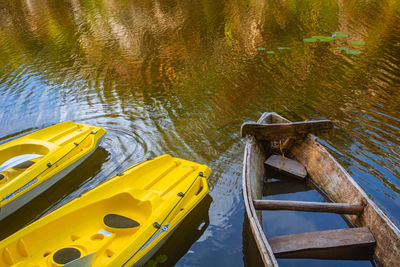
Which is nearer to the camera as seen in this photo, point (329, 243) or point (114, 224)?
point (329, 243)

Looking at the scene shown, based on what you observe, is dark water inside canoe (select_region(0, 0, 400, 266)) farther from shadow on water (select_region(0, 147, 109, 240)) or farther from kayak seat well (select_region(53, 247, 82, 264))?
kayak seat well (select_region(53, 247, 82, 264))

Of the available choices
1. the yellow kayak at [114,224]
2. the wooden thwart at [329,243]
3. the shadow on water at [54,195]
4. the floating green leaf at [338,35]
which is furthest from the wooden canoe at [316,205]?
the floating green leaf at [338,35]

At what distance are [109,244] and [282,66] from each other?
10420 mm

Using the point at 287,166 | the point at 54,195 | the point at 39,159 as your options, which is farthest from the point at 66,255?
the point at 287,166

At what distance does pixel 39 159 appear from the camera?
711cm

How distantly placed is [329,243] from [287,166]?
225cm

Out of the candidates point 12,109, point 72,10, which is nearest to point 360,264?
point 12,109

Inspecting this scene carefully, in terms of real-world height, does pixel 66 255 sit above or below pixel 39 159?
below

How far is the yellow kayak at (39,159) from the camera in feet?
20.5

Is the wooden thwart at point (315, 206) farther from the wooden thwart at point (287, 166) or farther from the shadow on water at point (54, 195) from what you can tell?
the shadow on water at point (54, 195)

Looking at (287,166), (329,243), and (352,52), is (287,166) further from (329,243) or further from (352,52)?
(352,52)

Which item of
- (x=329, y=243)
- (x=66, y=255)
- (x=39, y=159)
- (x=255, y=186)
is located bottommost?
(x=329, y=243)

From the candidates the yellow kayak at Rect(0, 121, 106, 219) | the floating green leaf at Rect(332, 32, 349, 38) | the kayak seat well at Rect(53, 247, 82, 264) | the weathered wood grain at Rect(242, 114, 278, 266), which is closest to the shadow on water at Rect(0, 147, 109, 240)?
the yellow kayak at Rect(0, 121, 106, 219)

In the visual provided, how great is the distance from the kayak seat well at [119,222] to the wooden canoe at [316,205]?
191 cm
